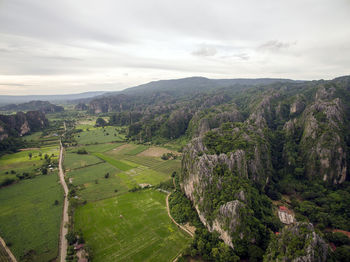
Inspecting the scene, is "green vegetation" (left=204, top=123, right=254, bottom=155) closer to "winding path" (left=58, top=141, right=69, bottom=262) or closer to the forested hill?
the forested hill

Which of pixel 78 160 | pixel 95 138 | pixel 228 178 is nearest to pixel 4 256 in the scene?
pixel 228 178

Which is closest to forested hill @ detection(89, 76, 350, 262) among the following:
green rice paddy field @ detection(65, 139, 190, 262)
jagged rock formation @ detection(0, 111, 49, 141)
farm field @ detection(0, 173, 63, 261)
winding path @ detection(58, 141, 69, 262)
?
green rice paddy field @ detection(65, 139, 190, 262)

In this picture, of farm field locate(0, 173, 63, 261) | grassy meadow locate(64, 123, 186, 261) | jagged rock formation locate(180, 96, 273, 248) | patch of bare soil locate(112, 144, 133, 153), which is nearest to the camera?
jagged rock formation locate(180, 96, 273, 248)

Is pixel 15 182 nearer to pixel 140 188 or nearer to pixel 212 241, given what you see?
pixel 140 188

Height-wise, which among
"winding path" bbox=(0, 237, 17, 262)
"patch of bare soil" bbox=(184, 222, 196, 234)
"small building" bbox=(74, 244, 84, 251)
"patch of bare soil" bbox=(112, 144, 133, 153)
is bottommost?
"winding path" bbox=(0, 237, 17, 262)

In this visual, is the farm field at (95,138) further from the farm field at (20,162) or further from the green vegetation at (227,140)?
the green vegetation at (227,140)

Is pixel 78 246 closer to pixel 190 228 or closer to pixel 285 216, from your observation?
pixel 190 228

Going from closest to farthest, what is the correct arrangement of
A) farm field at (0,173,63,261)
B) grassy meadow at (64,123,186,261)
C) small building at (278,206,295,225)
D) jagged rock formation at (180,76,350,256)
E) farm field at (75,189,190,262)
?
farm field at (75,189,190,262) < grassy meadow at (64,123,186,261) < jagged rock formation at (180,76,350,256) < farm field at (0,173,63,261) < small building at (278,206,295,225)
